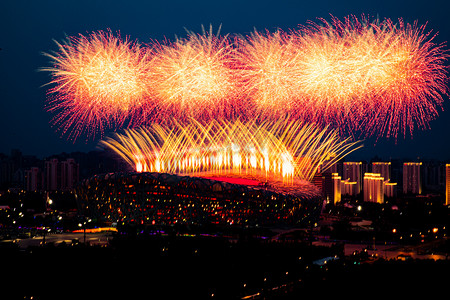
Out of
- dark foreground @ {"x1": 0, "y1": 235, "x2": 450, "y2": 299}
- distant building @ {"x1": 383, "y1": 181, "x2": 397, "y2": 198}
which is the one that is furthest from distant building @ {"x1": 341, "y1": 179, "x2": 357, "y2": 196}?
dark foreground @ {"x1": 0, "y1": 235, "x2": 450, "y2": 299}

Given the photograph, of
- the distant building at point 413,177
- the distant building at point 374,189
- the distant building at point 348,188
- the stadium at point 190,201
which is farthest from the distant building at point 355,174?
the stadium at point 190,201

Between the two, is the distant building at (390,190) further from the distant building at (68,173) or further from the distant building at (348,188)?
the distant building at (68,173)

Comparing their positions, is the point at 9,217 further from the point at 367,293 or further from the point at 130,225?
the point at 367,293

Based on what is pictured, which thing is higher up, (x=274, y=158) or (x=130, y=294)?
(x=274, y=158)

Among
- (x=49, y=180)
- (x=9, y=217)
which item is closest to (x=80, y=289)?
(x=9, y=217)

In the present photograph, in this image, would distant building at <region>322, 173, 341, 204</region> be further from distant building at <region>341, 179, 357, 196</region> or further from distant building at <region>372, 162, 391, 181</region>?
distant building at <region>372, 162, 391, 181</region>

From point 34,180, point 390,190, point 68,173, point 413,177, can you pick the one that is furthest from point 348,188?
point 34,180

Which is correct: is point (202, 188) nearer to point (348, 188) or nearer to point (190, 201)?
point (190, 201)
